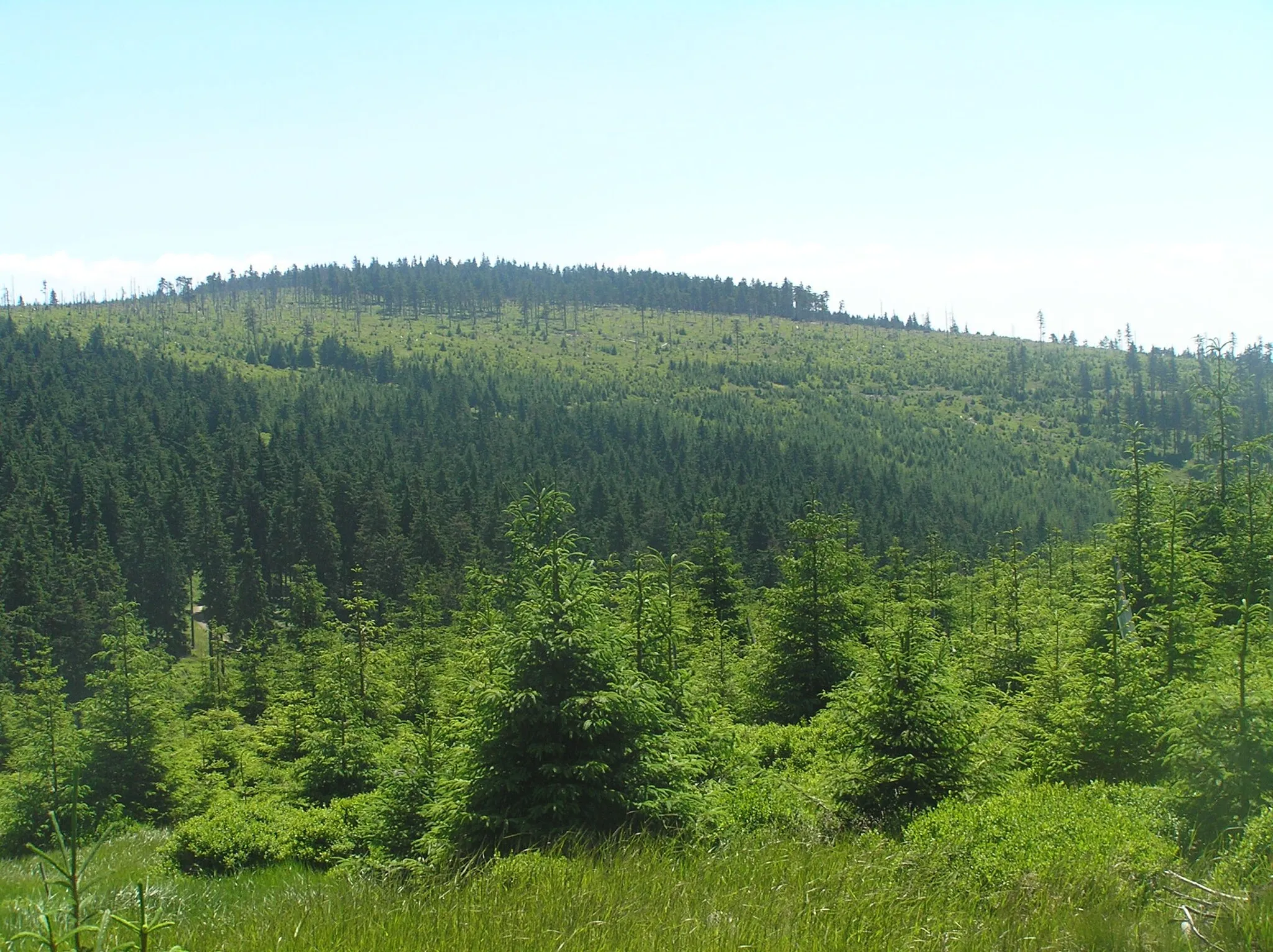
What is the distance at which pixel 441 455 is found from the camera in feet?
357

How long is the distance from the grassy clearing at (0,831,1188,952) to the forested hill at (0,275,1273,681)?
18439 mm

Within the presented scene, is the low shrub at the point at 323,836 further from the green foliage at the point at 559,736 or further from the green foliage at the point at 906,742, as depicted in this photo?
the green foliage at the point at 906,742

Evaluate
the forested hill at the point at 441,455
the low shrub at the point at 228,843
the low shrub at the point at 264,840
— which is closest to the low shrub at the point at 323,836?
the low shrub at the point at 264,840

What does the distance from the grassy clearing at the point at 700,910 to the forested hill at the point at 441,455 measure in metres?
18.4

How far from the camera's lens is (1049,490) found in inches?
5148

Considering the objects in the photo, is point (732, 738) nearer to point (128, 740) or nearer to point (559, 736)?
point (559, 736)

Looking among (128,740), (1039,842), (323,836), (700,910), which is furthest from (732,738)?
(128,740)

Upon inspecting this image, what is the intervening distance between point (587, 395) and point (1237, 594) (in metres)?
153

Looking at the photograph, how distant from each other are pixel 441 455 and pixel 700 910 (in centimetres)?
10756

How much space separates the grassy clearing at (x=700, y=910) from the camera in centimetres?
457

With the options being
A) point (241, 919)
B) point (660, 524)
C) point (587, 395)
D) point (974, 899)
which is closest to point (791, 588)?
point (974, 899)

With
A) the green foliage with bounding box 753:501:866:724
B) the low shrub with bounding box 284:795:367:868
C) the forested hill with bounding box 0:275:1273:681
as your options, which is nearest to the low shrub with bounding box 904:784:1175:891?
the green foliage with bounding box 753:501:866:724

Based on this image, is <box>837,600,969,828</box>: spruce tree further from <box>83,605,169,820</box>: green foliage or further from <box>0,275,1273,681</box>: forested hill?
<box>83,605,169,820</box>: green foliage

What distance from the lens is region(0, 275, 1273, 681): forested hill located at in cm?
7331
